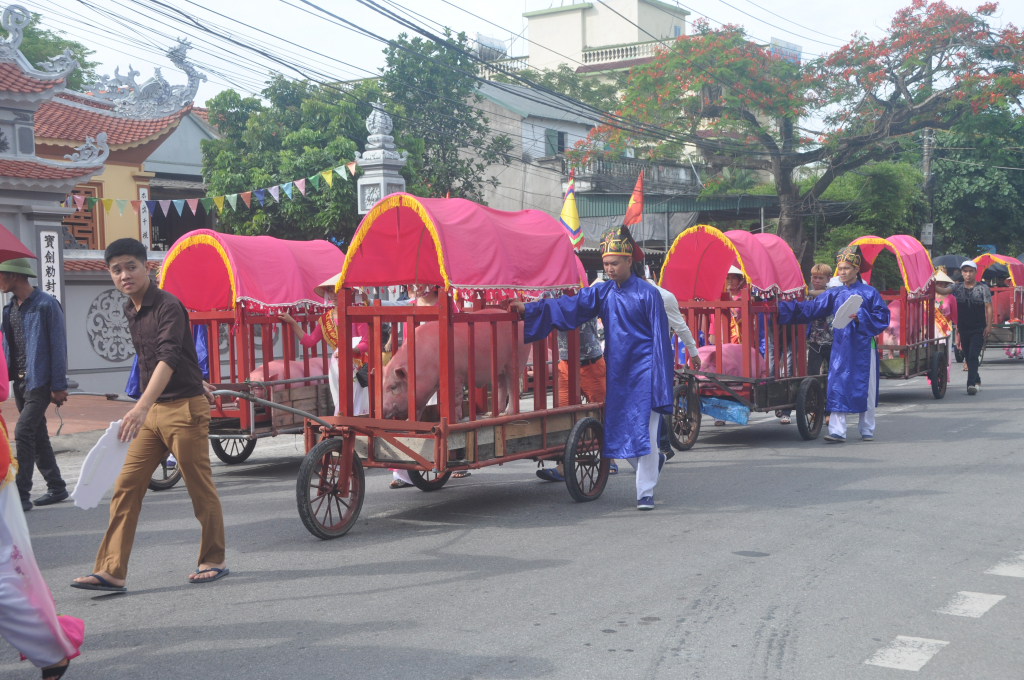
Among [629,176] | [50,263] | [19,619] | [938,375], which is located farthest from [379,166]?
[629,176]

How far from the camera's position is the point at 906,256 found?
→ 43.7 feet

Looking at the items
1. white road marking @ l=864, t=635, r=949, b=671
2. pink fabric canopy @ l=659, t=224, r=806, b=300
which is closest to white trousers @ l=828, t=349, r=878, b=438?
pink fabric canopy @ l=659, t=224, r=806, b=300

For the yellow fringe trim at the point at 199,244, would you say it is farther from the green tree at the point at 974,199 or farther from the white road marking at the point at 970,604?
the green tree at the point at 974,199

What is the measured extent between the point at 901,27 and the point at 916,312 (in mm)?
13067

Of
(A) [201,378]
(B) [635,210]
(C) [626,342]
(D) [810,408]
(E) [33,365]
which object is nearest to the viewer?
(A) [201,378]

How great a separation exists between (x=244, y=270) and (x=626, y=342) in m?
3.77

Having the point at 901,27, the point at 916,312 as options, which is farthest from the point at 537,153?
the point at 916,312

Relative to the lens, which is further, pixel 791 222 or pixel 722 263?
pixel 791 222

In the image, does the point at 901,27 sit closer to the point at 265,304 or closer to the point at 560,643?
the point at 265,304

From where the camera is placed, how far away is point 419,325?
24.7ft

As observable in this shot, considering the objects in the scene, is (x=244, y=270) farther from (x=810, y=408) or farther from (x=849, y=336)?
(x=849, y=336)

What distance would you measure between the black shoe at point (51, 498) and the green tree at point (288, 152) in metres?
14.1

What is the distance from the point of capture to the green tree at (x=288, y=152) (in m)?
22.0

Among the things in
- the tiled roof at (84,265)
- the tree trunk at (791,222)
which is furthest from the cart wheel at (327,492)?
the tree trunk at (791,222)
